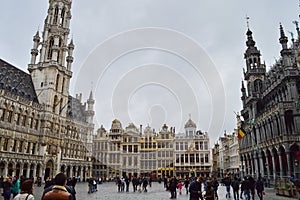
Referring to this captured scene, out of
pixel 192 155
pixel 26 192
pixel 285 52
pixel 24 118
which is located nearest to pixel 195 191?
pixel 26 192

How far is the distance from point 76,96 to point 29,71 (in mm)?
19915

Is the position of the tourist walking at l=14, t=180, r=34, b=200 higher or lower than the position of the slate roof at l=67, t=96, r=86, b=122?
lower

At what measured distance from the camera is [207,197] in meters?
8.37

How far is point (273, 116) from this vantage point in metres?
31.8

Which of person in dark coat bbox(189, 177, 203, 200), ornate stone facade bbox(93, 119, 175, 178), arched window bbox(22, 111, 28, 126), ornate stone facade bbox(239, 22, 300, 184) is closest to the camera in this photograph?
person in dark coat bbox(189, 177, 203, 200)

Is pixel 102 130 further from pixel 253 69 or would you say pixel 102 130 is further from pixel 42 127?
pixel 253 69

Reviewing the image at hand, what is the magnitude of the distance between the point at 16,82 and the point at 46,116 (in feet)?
27.7

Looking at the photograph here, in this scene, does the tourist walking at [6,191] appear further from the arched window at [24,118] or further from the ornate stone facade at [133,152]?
the ornate stone facade at [133,152]

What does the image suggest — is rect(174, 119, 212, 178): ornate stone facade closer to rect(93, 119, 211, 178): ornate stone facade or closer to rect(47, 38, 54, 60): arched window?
rect(93, 119, 211, 178): ornate stone facade

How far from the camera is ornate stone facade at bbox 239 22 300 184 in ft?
94.7

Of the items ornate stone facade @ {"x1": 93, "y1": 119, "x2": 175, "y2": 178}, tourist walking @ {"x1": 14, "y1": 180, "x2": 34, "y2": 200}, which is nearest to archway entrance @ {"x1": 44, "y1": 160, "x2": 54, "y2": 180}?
ornate stone facade @ {"x1": 93, "y1": 119, "x2": 175, "y2": 178}

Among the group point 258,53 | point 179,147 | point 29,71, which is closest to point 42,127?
A: point 29,71

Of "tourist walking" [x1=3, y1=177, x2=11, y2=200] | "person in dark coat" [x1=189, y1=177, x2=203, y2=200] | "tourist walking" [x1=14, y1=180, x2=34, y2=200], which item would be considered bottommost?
"tourist walking" [x1=3, y1=177, x2=11, y2=200]

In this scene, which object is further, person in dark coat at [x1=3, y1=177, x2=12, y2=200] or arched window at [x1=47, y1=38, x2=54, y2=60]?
arched window at [x1=47, y1=38, x2=54, y2=60]
